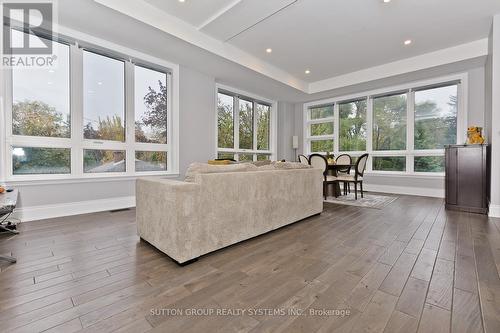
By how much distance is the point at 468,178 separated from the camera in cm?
377

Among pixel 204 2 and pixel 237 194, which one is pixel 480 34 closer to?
pixel 204 2

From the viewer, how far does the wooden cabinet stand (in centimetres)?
363

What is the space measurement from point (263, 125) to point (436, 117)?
442cm

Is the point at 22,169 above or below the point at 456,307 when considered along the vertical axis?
above

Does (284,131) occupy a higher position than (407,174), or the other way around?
(284,131)

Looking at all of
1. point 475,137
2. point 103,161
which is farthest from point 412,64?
point 103,161

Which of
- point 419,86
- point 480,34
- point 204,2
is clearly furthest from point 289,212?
point 419,86

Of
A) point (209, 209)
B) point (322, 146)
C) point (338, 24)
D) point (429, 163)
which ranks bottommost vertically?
point (209, 209)

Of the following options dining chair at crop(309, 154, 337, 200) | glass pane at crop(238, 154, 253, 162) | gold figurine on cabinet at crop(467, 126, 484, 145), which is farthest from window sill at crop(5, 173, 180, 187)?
gold figurine on cabinet at crop(467, 126, 484, 145)

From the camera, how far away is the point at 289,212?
292 cm

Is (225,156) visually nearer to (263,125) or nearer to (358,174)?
(263,125)

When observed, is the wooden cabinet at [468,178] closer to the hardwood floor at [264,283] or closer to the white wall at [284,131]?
the hardwood floor at [264,283]

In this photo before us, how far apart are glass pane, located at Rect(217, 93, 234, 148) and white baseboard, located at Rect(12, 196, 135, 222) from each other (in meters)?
2.65

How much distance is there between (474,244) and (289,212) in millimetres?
1906
